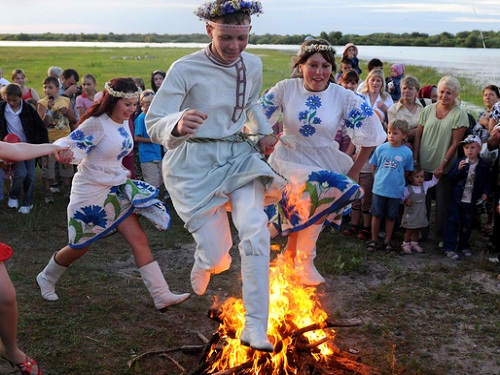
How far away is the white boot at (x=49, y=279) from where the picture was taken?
5.82 m

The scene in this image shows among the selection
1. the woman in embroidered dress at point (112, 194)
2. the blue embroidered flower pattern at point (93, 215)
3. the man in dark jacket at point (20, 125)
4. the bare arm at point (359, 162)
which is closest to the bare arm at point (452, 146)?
the bare arm at point (359, 162)

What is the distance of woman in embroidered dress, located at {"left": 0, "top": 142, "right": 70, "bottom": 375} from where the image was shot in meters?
4.06

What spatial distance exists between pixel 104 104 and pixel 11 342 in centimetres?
220

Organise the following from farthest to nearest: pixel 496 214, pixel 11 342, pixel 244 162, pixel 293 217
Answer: pixel 496 214, pixel 293 217, pixel 11 342, pixel 244 162

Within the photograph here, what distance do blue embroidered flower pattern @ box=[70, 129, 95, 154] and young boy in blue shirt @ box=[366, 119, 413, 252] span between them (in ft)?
12.6

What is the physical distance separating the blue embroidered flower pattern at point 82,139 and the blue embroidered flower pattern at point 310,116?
1.85 meters

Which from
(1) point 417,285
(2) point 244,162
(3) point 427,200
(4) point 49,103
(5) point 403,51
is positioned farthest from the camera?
(5) point 403,51

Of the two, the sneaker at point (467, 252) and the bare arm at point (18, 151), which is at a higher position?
the bare arm at point (18, 151)

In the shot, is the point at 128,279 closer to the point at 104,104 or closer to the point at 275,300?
the point at 104,104

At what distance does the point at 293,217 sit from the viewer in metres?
5.09

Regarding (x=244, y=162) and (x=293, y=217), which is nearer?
(x=244, y=162)

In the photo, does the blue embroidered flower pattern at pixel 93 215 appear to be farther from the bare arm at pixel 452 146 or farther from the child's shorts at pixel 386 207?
the bare arm at pixel 452 146

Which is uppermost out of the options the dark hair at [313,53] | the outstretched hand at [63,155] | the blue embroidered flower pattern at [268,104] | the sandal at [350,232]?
the dark hair at [313,53]

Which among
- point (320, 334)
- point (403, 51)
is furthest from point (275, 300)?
point (403, 51)
